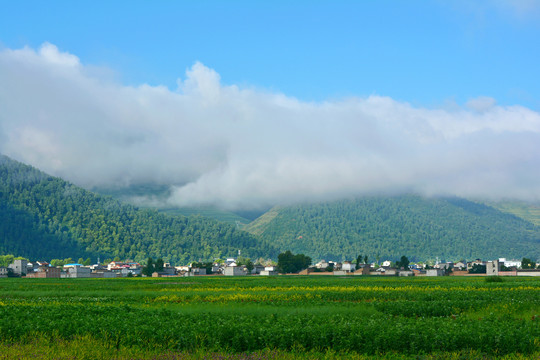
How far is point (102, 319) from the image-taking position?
34719mm

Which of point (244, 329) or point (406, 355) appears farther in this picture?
point (244, 329)

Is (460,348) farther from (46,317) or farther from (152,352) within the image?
(46,317)

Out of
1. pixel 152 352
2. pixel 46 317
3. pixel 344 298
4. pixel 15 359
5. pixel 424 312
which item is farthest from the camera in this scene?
pixel 344 298

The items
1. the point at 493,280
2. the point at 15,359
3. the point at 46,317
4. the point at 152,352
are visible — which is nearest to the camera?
the point at 15,359

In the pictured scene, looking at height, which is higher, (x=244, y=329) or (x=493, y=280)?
(x=244, y=329)

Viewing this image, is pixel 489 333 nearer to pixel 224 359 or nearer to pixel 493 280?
pixel 224 359

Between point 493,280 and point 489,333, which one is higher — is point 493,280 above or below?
below

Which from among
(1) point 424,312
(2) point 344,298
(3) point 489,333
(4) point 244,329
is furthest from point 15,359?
(2) point 344,298

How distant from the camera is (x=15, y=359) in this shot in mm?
24672

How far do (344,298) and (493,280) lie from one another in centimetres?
7477

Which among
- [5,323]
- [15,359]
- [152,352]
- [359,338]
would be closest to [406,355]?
[359,338]

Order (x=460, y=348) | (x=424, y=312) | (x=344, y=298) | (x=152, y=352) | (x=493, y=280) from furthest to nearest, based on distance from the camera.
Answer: (x=493, y=280) < (x=344, y=298) < (x=424, y=312) < (x=460, y=348) < (x=152, y=352)

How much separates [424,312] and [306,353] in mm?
27169

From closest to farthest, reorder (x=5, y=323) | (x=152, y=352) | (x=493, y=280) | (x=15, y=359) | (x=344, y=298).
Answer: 1. (x=15, y=359)
2. (x=152, y=352)
3. (x=5, y=323)
4. (x=344, y=298)
5. (x=493, y=280)
